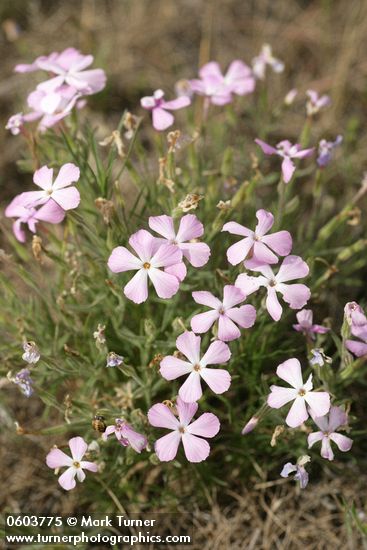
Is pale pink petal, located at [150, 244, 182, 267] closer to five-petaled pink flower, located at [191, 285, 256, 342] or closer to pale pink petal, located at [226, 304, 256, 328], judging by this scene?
five-petaled pink flower, located at [191, 285, 256, 342]

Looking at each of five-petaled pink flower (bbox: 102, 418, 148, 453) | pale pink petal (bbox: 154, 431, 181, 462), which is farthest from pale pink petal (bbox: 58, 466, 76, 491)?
pale pink petal (bbox: 154, 431, 181, 462)

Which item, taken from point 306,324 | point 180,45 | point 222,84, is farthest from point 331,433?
point 180,45

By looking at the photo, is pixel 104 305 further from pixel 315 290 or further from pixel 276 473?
pixel 276 473

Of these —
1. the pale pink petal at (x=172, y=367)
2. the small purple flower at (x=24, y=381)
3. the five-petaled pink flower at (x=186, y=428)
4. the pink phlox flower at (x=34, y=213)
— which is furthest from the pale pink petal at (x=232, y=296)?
the small purple flower at (x=24, y=381)

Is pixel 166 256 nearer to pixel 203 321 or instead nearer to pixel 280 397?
pixel 203 321

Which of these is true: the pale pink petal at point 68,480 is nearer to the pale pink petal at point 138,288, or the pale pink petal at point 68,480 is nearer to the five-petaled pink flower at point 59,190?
the pale pink petal at point 138,288
